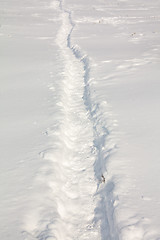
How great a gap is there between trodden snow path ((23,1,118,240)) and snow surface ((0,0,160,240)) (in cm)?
1

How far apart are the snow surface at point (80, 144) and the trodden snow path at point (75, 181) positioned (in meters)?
0.01

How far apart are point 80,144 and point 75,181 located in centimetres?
98

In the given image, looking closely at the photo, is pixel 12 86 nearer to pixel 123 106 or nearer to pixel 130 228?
pixel 123 106

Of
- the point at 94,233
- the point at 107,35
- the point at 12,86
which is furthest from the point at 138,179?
the point at 107,35

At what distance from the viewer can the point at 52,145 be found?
4.64 m

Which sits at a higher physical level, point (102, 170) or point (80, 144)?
point (102, 170)

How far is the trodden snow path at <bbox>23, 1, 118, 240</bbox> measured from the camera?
3.28 m

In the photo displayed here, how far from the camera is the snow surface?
329cm

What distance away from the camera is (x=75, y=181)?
4156mm

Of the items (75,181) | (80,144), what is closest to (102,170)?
(75,181)

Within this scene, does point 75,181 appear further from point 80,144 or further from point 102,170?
point 80,144

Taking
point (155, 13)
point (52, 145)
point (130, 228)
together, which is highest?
point (130, 228)

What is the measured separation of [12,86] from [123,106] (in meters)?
2.39

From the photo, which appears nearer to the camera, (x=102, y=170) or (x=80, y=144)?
(x=102, y=170)
